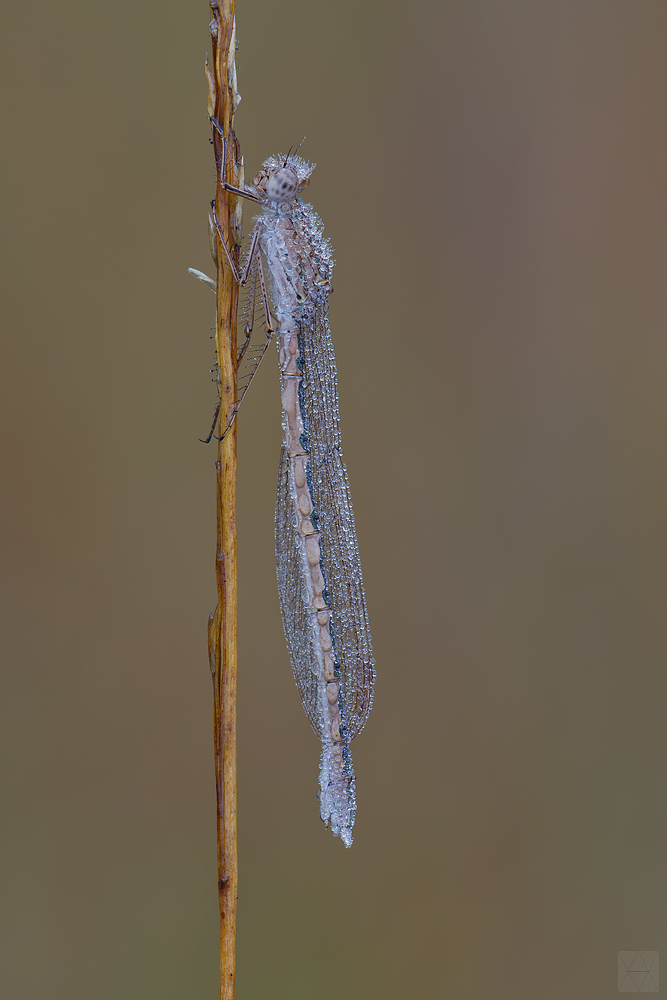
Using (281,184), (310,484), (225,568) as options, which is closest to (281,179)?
(281,184)

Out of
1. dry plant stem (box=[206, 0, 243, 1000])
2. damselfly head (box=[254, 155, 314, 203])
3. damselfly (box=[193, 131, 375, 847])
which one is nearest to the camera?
dry plant stem (box=[206, 0, 243, 1000])

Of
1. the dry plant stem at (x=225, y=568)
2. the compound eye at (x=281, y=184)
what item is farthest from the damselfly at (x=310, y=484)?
the dry plant stem at (x=225, y=568)

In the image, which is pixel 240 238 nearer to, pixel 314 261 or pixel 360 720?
pixel 314 261

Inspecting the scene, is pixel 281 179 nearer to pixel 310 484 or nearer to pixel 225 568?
pixel 310 484

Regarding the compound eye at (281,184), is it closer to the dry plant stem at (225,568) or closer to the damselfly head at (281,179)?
the damselfly head at (281,179)

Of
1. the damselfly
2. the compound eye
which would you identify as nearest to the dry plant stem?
the damselfly

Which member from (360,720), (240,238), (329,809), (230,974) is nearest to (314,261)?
(240,238)

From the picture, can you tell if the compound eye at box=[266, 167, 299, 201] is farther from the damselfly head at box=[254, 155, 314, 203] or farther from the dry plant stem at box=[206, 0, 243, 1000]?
the dry plant stem at box=[206, 0, 243, 1000]
